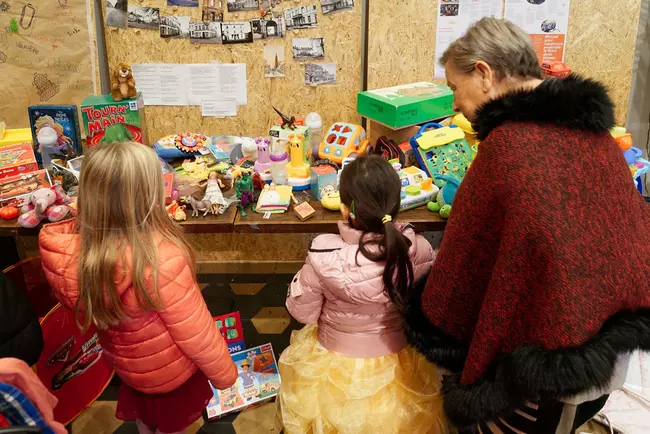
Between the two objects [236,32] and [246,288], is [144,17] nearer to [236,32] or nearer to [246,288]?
[236,32]

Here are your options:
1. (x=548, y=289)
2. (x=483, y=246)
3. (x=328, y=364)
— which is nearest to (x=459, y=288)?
→ (x=483, y=246)

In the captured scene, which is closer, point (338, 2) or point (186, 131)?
point (338, 2)

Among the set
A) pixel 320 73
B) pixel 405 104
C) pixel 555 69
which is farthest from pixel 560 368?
pixel 320 73

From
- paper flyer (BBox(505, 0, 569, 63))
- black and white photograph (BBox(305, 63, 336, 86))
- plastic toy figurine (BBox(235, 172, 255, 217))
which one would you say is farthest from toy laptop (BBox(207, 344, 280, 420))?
paper flyer (BBox(505, 0, 569, 63))

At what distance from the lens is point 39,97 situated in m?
3.07

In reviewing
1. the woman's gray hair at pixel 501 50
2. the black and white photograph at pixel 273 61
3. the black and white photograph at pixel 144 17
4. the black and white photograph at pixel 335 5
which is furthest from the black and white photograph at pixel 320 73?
the woman's gray hair at pixel 501 50

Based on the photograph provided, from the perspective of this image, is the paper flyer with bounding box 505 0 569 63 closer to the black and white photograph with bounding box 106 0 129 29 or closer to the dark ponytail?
the dark ponytail

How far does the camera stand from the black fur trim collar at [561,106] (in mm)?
1375

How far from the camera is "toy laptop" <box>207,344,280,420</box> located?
2512 millimetres

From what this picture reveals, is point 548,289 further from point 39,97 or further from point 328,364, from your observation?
point 39,97

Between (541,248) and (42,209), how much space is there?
73.9 inches

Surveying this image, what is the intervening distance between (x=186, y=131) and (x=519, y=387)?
2.34 metres

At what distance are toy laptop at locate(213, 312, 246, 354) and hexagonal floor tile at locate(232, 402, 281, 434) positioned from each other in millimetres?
362

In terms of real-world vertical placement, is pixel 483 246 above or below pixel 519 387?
above
